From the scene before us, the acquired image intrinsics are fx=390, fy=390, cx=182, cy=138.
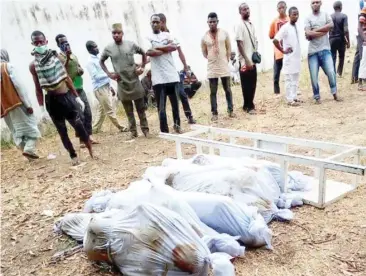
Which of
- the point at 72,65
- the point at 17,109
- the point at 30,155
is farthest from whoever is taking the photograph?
the point at 72,65

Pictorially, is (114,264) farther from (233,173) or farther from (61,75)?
(61,75)

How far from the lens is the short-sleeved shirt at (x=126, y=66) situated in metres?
5.17

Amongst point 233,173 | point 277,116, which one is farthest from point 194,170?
point 277,116

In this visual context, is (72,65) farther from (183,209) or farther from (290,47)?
(183,209)

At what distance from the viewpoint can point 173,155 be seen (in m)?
4.62

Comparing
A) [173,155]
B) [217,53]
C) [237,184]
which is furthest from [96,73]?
[237,184]

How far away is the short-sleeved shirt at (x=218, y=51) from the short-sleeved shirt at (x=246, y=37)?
20cm

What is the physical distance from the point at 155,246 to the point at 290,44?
486cm

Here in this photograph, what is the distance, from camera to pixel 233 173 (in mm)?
2768

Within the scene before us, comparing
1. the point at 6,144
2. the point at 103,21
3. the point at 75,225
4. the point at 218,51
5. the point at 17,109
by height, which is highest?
the point at 103,21

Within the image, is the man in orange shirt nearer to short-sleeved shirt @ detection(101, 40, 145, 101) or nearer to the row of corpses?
short-sleeved shirt @ detection(101, 40, 145, 101)

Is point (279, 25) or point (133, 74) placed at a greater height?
point (279, 25)

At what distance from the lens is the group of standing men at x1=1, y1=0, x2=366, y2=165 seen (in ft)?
14.5

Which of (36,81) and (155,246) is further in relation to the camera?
(36,81)
